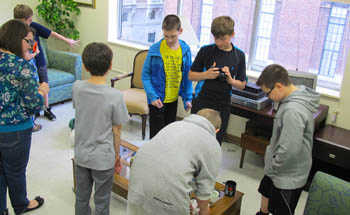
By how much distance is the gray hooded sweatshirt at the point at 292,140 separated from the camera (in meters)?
1.97

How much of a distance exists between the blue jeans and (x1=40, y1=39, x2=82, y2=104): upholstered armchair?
7.14 feet

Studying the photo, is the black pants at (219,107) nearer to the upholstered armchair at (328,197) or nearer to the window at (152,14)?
the upholstered armchair at (328,197)

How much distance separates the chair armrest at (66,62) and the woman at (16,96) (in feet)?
8.13

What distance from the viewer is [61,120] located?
4348 millimetres

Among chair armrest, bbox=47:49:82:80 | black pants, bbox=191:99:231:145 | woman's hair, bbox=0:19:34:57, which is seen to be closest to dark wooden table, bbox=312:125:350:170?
black pants, bbox=191:99:231:145

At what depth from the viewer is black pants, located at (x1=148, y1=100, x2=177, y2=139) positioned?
2.79 meters

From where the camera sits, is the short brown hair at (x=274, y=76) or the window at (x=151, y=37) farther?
the window at (x=151, y=37)

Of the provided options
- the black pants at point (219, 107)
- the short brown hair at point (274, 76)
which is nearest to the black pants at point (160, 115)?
the black pants at point (219, 107)

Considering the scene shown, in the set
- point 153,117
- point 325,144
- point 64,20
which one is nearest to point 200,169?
point 153,117

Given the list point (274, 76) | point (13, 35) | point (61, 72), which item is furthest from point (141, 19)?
point (274, 76)

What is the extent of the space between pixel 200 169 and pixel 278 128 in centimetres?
62

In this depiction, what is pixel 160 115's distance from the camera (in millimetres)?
2793

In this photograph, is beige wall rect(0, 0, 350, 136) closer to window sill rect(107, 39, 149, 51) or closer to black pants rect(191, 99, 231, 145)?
window sill rect(107, 39, 149, 51)

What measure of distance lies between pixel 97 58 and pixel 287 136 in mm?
1114
